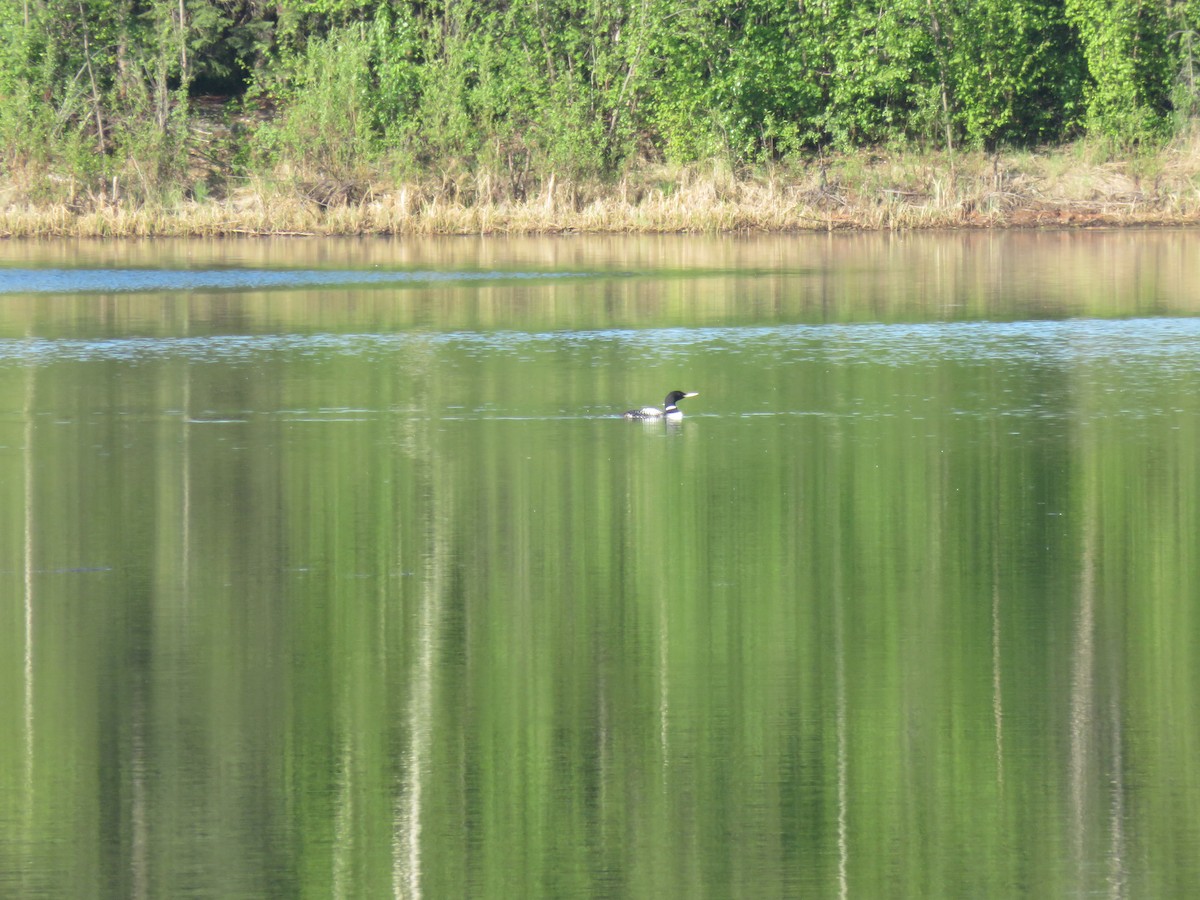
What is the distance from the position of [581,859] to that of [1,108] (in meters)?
40.5

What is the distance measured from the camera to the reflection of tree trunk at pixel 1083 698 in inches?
299

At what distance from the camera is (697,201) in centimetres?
4200

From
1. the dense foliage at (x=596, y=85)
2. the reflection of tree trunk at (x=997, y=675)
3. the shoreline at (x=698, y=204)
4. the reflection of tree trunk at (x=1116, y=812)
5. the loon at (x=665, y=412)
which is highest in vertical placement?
the dense foliage at (x=596, y=85)

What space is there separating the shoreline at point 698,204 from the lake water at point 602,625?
20.4 metres

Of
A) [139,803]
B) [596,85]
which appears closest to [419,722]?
[139,803]

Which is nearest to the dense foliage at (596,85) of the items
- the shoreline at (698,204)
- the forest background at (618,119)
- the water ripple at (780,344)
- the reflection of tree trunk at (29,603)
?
the forest background at (618,119)

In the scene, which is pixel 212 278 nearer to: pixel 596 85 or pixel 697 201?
pixel 697 201

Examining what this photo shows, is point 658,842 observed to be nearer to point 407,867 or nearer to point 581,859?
point 581,859

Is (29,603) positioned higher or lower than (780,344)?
lower

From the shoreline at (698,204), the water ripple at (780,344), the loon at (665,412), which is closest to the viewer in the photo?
the loon at (665,412)

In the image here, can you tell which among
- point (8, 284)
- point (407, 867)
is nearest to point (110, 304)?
point (8, 284)

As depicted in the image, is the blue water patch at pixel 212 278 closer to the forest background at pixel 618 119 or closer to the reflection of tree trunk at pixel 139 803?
the forest background at pixel 618 119

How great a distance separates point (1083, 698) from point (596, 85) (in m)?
39.9

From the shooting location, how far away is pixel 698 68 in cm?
4725
